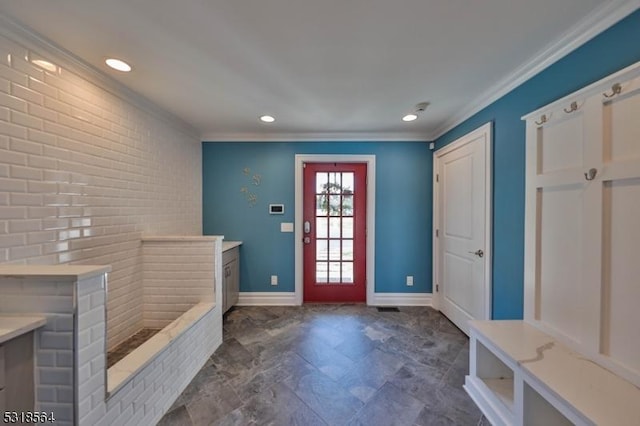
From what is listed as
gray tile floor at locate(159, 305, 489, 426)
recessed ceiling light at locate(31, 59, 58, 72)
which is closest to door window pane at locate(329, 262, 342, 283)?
gray tile floor at locate(159, 305, 489, 426)

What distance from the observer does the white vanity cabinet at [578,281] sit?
1219 millimetres

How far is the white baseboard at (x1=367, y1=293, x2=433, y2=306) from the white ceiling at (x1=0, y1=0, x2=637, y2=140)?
237 centimetres

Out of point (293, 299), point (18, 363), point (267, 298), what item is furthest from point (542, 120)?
point (267, 298)

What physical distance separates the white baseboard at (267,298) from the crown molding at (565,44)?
10.1 ft

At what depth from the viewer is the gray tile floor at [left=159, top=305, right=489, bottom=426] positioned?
1.70 metres

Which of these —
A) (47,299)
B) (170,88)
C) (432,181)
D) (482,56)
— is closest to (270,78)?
(170,88)

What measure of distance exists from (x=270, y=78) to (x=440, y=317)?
3177mm

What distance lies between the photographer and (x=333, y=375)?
2.11 metres

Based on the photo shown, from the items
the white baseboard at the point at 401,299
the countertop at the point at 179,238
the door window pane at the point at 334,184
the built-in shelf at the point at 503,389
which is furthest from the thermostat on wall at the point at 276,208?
the built-in shelf at the point at 503,389

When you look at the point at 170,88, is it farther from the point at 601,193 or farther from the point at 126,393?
the point at 601,193

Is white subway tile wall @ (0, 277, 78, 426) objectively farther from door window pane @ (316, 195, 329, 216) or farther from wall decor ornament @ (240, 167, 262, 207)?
door window pane @ (316, 195, 329, 216)

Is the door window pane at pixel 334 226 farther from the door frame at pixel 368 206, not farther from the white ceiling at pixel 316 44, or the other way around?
the white ceiling at pixel 316 44

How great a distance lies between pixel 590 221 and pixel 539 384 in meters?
0.88

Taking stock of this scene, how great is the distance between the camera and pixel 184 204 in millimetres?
3232
